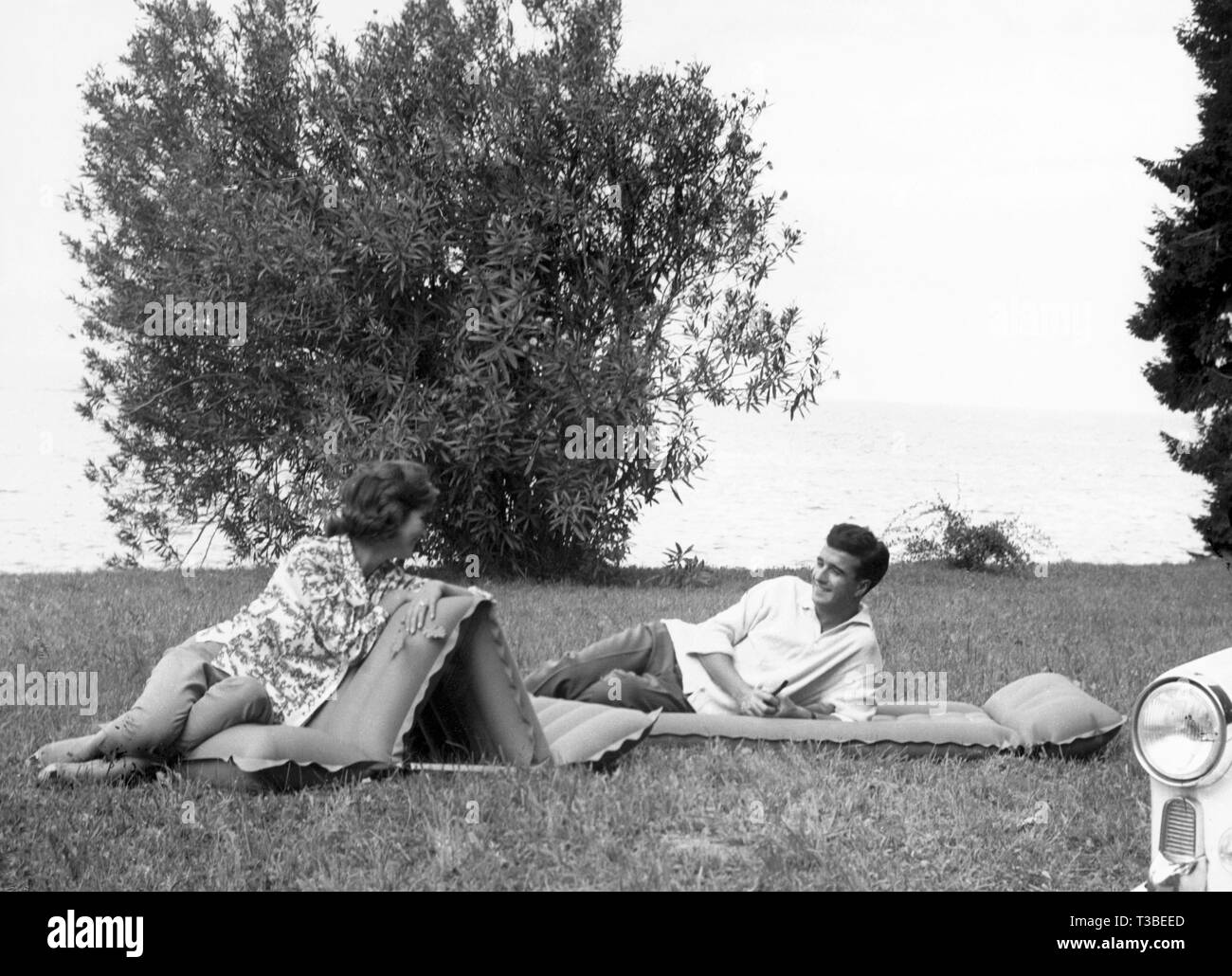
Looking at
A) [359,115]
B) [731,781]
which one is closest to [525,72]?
[359,115]

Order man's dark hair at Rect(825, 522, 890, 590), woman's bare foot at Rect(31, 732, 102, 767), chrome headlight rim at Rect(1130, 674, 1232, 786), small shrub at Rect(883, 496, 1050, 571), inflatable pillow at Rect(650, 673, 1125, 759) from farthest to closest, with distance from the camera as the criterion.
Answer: small shrub at Rect(883, 496, 1050, 571) < man's dark hair at Rect(825, 522, 890, 590) < inflatable pillow at Rect(650, 673, 1125, 759) < woman's bare foot at Rect(31, 732, 102, 767) < chrome headlight rim at Rect(1130, 674, 1232, 786)

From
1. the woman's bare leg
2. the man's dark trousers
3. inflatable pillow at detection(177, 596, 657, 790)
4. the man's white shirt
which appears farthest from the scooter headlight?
the woman's bare leg

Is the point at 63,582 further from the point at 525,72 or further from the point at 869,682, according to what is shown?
the point at 869,682

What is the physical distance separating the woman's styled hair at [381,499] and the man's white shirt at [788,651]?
67.4 inches

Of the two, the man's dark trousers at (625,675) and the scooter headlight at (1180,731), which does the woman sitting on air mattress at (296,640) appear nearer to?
the man's dark trousers at (625,675)

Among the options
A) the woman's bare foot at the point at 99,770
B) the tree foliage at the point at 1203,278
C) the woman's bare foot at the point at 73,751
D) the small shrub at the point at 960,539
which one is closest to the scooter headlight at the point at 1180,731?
the woman's bare foot at the point at 99,770

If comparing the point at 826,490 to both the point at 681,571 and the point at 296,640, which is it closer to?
the point at 681,571

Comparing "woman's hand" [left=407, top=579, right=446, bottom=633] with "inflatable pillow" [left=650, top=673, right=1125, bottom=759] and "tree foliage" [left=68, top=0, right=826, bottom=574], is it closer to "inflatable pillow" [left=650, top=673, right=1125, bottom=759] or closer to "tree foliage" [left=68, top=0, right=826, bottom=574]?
"inflatable pillow" [left=650, top=673, right=1125, bottom=759]

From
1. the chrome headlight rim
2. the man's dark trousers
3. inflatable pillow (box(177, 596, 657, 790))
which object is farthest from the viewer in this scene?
the man's dark trousers

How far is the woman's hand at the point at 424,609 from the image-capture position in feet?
17.5

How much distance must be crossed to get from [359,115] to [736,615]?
9945mm

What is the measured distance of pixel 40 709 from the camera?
24.0ft

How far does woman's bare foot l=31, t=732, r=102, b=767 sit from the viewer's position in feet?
18.1

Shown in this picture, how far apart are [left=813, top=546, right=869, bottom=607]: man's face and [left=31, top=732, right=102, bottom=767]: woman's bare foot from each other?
312cm
